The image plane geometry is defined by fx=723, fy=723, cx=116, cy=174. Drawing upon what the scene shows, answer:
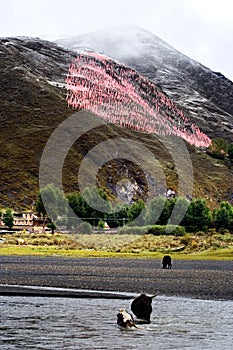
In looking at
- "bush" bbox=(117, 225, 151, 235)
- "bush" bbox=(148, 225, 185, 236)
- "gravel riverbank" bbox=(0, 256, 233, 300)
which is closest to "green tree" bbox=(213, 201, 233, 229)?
"bush" bbox=(148, 225, 185, 236)

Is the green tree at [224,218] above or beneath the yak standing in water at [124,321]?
above

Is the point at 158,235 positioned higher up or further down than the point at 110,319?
higher up

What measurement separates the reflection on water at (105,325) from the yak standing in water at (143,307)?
0.44 m

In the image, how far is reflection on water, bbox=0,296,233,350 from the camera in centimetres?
2506

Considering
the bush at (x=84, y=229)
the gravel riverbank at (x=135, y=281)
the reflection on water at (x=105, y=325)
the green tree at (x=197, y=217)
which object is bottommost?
the reflection on water at (x=105, y=325)

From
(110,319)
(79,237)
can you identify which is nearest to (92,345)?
(110,319)

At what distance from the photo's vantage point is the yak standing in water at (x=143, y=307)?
3123 centimetres

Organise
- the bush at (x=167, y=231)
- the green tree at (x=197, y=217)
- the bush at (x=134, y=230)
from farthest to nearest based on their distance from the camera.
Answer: the green tree at (x=197, y=217)
the bush at (x=134, y=230)
the bush at (x=167, y=231)

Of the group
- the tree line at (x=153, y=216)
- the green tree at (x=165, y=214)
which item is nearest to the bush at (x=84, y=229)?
the tree line at (x=153, y=216)

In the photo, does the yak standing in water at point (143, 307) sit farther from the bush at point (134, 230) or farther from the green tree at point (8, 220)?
the green tree at point (8, 220)

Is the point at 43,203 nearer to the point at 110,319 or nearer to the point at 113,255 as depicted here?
the point at 113,255

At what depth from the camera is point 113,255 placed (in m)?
105

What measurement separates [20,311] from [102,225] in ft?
482

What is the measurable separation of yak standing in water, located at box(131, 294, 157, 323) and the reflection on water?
0.44 metres
